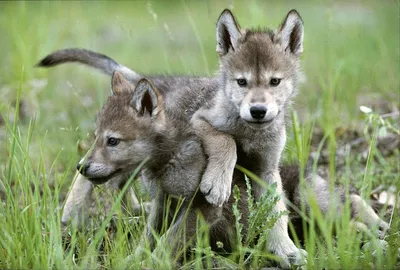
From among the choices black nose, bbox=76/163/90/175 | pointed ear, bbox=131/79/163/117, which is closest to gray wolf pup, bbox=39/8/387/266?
pointed ear, bbox=131/79/163/117

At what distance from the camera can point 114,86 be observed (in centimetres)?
413

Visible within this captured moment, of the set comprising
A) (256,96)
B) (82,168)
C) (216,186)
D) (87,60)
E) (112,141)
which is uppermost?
(87,60)

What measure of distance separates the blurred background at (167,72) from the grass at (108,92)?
0.9 inches

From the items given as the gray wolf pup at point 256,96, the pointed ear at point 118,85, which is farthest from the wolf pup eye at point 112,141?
the gray wolf pup at point 256,96

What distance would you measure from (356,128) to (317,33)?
558 centimetres

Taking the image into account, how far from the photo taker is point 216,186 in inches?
150

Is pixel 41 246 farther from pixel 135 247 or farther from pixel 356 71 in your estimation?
pixel 356 71

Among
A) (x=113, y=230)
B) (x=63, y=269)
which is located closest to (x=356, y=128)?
(x=113, y=230)

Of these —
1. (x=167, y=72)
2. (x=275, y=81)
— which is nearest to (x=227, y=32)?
(x=275, y=81)

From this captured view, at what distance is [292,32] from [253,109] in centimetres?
93

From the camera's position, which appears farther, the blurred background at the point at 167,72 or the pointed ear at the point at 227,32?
the blurred background at the point at 167,72

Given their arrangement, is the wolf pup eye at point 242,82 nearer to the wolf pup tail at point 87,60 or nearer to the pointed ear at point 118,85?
the pointed ear at point 118,85

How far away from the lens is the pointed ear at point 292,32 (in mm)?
4430

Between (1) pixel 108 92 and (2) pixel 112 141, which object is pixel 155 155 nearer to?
(2) pixel 112 141
